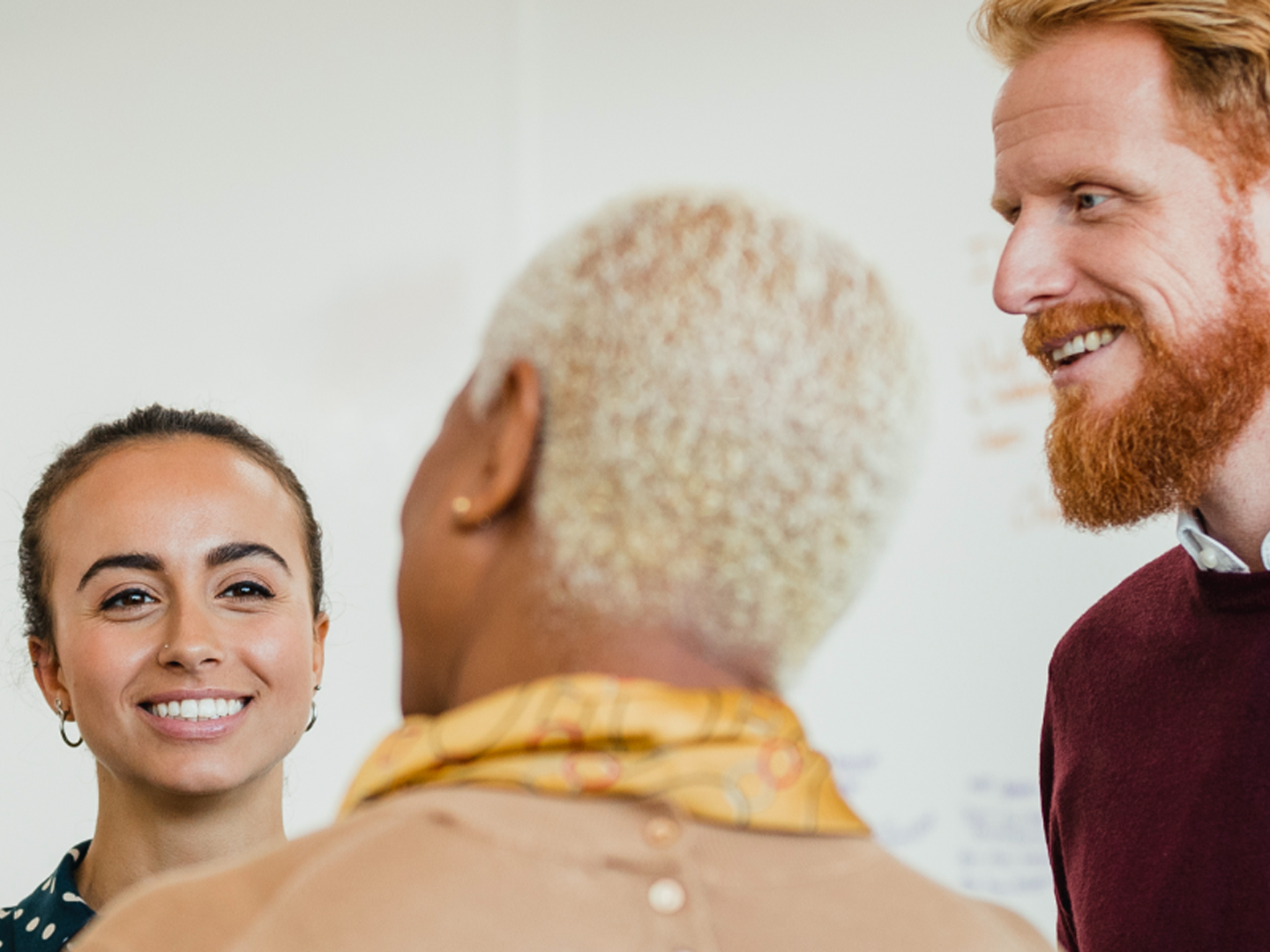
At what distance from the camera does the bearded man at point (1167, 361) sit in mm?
1231

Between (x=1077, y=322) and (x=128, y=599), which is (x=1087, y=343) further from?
(x=128, y=599)

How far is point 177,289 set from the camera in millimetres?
2650

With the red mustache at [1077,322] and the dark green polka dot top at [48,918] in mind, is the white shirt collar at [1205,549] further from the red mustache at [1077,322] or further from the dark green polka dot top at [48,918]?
the dark green polka dot top at [48,918]

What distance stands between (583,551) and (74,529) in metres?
0.99

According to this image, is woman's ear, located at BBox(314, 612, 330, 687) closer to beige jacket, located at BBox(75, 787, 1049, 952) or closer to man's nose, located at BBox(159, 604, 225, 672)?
man's nose, located at BBox(159, 604, 225, 672)

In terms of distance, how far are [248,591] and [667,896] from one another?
0.96 meters

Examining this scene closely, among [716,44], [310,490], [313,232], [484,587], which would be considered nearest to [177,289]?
[313,232]

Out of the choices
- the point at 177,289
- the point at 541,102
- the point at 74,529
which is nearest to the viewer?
the point at 74,529

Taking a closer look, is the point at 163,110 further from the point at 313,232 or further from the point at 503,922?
the point at 503,922

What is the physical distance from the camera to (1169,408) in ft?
4.06

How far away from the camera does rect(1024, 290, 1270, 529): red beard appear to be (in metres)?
1.24

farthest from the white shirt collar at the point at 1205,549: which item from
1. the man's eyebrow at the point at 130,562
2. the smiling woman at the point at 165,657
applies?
the man's eyebrow at the point at 130,562

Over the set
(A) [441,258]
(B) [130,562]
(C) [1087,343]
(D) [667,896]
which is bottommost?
(D) [667,896]

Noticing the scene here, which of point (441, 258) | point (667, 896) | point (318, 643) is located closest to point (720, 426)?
point (667, 896)
